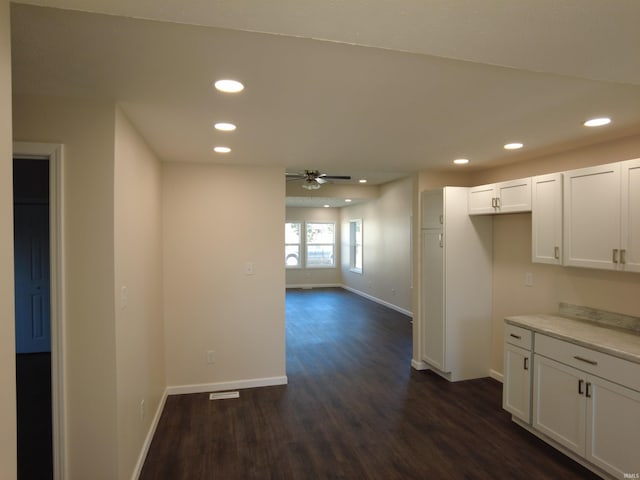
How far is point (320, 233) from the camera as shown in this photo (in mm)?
11688

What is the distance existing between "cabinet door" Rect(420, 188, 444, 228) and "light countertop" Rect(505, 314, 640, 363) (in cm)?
137

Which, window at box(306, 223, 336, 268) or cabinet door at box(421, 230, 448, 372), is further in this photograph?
window at box(306, 223, 336, 268)

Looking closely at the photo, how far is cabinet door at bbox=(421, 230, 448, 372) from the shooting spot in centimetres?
418

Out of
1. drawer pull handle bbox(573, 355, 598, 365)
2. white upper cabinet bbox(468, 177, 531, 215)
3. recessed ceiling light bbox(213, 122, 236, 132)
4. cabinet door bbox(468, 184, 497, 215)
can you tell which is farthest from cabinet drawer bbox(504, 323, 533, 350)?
recessed ceiling light bbox(213, 122, 236, 132)

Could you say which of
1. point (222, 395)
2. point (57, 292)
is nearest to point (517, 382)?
point (222, 395)

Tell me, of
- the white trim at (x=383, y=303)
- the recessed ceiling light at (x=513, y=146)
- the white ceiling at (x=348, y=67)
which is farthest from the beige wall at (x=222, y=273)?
the white trim at (x=383, y=303)

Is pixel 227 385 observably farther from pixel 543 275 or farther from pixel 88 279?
pixel 543 275

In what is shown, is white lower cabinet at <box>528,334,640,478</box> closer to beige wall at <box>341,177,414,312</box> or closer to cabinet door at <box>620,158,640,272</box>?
cabinet door at <box>620,158,640,272</box>

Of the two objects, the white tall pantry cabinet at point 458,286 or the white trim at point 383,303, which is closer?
the white tall pantry cabinet at point 458,286

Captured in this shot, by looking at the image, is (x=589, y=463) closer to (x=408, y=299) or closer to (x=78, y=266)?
(x=78, y=266)

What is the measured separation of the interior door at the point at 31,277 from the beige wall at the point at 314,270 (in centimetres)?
669

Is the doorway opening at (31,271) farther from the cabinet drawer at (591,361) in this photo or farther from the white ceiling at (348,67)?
the cabinet drawer at (591,361)

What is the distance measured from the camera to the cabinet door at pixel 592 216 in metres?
2.70

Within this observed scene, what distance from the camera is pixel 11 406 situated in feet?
3.57
